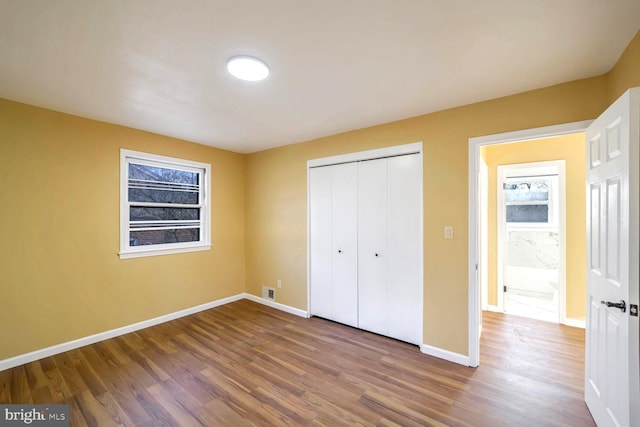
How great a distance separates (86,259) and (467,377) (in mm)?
4049

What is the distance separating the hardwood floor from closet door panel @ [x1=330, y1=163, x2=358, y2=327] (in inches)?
13.0

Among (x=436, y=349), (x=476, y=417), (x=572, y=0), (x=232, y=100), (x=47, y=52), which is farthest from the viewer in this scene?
(x=436, y=349)

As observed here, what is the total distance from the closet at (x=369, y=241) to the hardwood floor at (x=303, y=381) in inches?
13.4

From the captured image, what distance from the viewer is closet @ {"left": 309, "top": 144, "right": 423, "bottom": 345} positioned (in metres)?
2.79

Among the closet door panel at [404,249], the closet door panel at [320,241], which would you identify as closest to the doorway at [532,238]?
the closet door panel at [404,249]

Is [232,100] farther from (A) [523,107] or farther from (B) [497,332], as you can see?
(B) [497,332]

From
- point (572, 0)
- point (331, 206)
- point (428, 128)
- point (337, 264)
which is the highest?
point (572, 0)

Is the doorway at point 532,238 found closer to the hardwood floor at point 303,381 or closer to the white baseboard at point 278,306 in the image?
the hardwood floor at point 303,381

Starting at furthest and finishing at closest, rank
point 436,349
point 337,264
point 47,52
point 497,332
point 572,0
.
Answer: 1. point 337,264
2. point 497,332
3. point 436,349
4. point 47,52
5. point 572,0

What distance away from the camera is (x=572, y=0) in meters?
1.26

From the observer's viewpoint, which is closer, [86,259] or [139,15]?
[139,15]

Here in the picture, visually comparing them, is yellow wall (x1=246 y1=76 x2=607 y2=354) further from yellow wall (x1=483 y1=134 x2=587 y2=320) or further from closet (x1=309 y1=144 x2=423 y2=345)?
yellow wall (x1=483 y1=134 x2=587 y2=320)

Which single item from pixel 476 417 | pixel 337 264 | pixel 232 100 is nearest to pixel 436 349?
pixel 476 417

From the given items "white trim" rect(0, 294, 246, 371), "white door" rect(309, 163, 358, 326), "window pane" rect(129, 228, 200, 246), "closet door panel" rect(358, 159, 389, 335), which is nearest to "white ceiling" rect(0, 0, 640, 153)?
"closet door panel" rect(358, 159, 389, 335)
